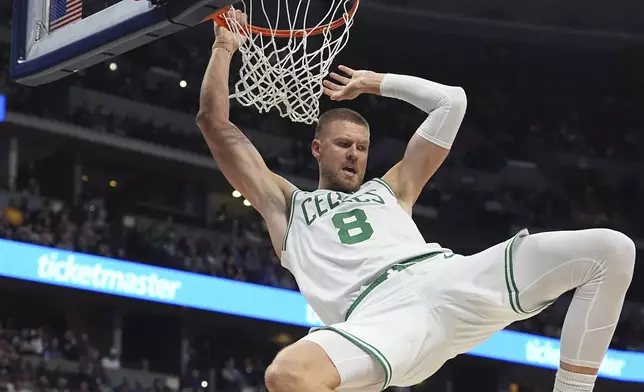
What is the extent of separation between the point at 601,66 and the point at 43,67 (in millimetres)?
23418

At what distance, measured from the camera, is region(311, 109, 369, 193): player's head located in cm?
521

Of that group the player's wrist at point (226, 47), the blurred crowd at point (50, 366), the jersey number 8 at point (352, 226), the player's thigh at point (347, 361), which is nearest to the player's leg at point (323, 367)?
the player's thigh at point (347, 361)

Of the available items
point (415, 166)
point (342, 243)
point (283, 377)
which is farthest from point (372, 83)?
point (283, 377)

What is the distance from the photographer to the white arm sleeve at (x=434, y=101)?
5.25m

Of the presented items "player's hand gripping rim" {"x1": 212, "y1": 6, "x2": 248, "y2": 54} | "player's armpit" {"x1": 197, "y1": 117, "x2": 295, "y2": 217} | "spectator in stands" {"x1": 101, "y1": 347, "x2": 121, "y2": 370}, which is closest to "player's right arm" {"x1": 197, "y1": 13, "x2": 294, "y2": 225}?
"player's armpit" {"x1": 197, "y1": 117, "x2": 295, "y2": 217}

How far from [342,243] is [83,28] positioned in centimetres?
184

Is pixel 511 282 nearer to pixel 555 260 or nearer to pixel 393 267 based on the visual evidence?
pixel 555 260

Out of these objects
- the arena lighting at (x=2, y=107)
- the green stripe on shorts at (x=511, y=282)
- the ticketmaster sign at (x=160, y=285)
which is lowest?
the ticketmaster sign at (x=160, y=285)

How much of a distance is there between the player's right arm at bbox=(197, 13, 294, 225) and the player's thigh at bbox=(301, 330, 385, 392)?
91 centimetres

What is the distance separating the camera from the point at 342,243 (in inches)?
189

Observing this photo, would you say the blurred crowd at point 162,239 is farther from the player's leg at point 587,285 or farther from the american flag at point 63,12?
the player's leg at point 587,285

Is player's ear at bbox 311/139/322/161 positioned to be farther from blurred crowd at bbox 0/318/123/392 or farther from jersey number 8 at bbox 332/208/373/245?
blurred crowd at bbox 0/318/123/392

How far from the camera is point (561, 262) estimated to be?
4.30m

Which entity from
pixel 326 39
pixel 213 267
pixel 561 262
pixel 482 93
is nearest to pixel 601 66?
pixel 482 93
